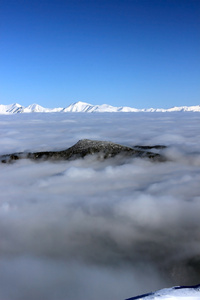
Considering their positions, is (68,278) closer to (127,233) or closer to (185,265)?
(127,233)

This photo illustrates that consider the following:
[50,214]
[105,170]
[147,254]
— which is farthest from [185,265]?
[105,170]

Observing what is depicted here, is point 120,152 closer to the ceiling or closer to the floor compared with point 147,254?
closer to the ceiling

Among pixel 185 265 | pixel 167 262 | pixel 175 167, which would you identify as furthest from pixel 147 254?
pixel 175 167

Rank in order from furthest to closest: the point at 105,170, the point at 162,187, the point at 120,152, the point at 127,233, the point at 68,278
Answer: the point at 120,152
the point at 105,170
the point at 162,187
the point at 127,233
the point at 68,278

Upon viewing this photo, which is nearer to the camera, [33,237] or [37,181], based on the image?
[33,237]

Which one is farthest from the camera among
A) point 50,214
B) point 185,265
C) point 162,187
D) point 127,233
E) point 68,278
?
point 162,187

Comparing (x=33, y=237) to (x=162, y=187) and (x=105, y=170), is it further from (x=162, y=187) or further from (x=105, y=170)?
(x=105, y=170)

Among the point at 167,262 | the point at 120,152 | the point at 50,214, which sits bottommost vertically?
the point at 167,262
